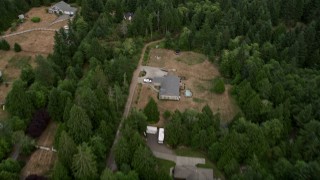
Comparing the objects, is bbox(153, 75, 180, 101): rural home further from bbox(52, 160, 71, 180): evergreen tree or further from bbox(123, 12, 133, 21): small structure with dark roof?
bbox(123, 12, 133, 21): small structure with dark roof

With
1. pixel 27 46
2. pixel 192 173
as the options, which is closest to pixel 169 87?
pixel 192 173

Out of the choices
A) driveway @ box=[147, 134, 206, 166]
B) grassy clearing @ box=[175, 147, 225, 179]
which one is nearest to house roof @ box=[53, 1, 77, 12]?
driveway @ box=[147, 134, 206, 166]

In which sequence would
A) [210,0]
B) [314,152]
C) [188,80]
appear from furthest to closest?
[210,0], [188,80], [314,152]

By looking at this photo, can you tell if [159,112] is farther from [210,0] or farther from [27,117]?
[210,0]

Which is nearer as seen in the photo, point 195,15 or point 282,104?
point 282,104

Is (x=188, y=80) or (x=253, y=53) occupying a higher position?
(x=253, y=53)

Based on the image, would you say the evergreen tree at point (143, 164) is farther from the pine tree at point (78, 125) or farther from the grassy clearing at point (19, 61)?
the grassy clearing at point (19, 61)

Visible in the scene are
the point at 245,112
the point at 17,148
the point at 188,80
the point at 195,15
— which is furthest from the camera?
the point at 195,15

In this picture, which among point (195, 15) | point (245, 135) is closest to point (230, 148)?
point (245, 135)
